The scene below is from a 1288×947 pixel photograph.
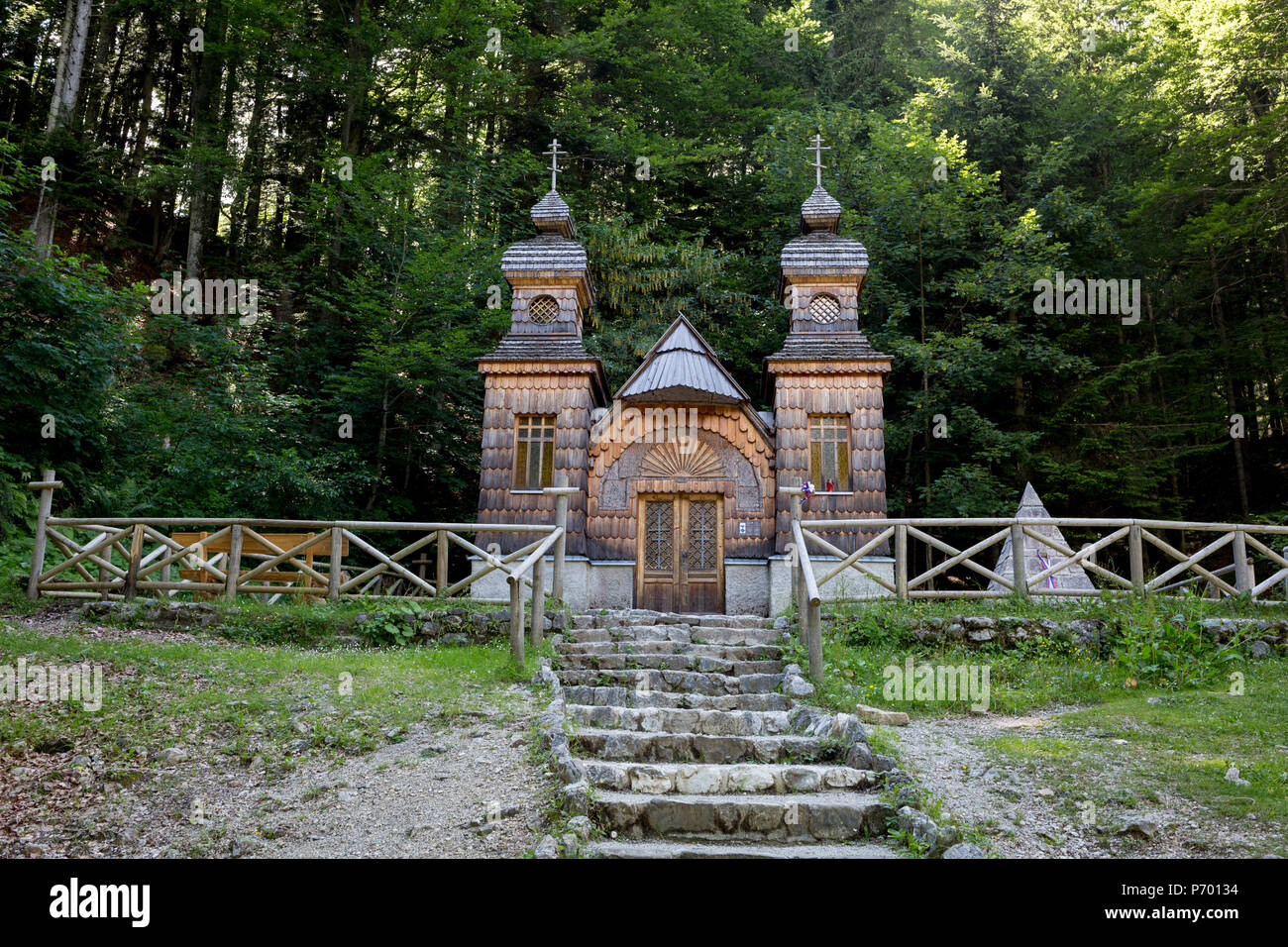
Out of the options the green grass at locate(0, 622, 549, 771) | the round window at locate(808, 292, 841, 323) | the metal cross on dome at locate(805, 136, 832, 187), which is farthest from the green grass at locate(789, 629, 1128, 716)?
the metal cross on dome at locate(805, 136, 832, 187)

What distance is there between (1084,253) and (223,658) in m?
21.2

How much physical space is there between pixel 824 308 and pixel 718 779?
1117 cm

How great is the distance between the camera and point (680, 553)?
541 inches

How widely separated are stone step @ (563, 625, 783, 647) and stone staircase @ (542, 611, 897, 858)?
152 mm

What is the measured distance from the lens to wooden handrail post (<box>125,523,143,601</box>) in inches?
433

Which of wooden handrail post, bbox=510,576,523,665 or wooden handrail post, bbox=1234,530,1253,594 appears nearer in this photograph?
wooden handrail post, bbox=510,576,523,665

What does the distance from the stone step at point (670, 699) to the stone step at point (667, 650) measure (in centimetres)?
146

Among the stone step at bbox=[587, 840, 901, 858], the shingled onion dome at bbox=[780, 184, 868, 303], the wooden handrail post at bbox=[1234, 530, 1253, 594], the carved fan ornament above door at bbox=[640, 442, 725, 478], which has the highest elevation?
the shingled onion dome at bbox=[780, 184, 868, 303]

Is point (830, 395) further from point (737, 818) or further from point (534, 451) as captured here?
point (737, 818)

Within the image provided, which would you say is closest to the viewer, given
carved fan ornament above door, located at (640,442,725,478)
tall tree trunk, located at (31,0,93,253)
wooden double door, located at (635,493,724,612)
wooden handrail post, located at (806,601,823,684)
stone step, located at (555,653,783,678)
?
wooden handrail post, located at (806,601,823,684)

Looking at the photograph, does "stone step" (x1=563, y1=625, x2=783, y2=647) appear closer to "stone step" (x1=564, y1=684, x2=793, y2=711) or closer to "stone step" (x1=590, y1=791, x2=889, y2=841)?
"stone step" (x1=564, y1=684, x2=793, y2=711)
